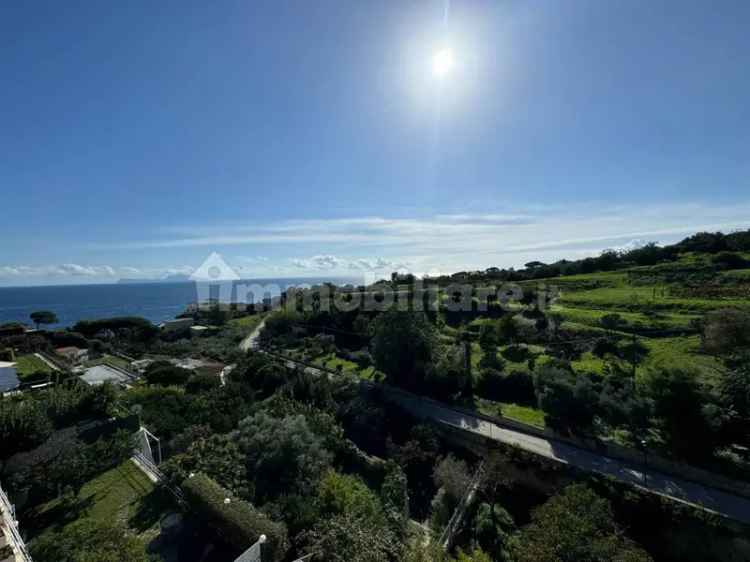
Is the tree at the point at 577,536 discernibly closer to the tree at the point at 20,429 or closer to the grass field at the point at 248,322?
the tree at the point at 20,429

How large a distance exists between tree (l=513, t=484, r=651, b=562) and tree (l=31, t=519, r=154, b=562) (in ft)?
26.1

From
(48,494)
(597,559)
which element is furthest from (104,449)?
(597,559)

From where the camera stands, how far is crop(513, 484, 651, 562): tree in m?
6.84

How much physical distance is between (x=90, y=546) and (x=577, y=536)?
9.81 metres

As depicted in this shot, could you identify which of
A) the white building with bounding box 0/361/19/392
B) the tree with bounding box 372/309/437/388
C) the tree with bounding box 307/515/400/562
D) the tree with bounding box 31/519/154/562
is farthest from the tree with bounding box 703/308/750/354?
the white building with bounding box 0/361/19/392

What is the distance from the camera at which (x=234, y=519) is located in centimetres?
803

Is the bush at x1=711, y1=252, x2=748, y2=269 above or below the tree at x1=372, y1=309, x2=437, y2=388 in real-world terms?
Answer: above

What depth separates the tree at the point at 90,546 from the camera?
19.7 feet

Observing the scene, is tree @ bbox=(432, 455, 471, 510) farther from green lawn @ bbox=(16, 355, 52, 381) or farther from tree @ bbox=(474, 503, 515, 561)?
green lawn @ bbox=(16, 355, 52, 381)

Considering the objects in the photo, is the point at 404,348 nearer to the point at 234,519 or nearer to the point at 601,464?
the point at 601,464

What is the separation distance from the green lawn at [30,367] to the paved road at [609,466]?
85.5 feet

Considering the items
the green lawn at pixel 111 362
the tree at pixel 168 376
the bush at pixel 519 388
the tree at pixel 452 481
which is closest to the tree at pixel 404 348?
the bush at pixel 519 388

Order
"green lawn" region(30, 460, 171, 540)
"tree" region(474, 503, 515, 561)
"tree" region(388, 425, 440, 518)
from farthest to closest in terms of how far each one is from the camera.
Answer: "tree" region(388, 425, 440, 518)
"tree" region(474, 503, 515, 561)
"green lawn" region(30, 460, 171, 540)

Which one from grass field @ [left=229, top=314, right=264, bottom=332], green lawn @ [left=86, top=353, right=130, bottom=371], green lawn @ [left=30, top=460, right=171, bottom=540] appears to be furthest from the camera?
grass field @ [left=229, top=314, right=264, bottom=332]
